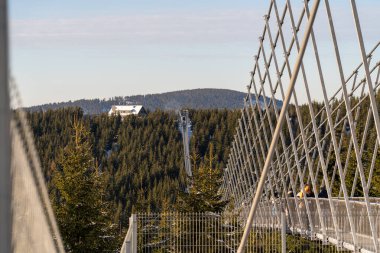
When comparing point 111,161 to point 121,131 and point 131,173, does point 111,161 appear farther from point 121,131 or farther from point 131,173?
point 121,131

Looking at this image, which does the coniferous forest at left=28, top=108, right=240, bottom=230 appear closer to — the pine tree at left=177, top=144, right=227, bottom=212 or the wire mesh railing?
the pine tree at left=177, top=144, right=227, bottom=212

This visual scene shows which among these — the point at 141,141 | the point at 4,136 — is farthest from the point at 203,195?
the point at 141,141

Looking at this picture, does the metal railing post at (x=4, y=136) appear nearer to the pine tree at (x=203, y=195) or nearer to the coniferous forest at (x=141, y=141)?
the pine tree at (x=203, y=195)

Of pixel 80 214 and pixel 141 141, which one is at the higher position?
pixel 80 214

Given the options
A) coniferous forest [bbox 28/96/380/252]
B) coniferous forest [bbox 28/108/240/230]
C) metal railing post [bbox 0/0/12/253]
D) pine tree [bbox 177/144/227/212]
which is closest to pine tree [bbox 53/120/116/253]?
pine tree [bbox 177/144/227/212]

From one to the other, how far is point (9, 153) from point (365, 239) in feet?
49.8

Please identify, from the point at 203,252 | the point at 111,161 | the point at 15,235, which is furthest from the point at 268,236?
the point at 111,161

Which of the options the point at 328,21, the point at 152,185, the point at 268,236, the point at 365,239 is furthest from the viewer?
the point at 152,185

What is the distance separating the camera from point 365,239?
17.5 meters

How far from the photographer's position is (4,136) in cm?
290

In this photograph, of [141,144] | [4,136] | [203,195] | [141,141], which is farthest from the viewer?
[141,141]

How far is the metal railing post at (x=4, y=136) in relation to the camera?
2.88m

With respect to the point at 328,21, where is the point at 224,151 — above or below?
below

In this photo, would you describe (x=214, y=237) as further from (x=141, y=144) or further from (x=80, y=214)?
(x=141, y=144)
